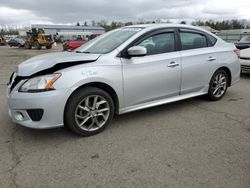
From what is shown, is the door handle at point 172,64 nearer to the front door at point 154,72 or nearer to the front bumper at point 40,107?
the front door at point 154,72

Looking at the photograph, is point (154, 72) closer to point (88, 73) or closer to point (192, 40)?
point (88, 73)

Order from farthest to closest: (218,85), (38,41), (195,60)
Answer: (38,41)
(218,85)
(195,60)

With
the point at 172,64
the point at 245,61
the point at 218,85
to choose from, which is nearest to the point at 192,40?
the point at 172,64

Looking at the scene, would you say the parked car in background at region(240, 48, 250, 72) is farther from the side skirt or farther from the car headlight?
the car headlight

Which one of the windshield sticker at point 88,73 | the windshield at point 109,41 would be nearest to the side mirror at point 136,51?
the windshield at point 109,41

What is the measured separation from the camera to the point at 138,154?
111 inches

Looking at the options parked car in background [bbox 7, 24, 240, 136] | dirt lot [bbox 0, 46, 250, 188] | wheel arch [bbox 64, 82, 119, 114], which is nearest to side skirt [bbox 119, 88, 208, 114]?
parked car in background [bbox 7, 24, 240, 136]

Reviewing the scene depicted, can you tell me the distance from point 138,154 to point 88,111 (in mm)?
960

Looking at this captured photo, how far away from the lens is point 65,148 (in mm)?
3018

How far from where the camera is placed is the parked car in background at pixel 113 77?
9.81 feet

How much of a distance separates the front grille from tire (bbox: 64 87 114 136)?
32 cm

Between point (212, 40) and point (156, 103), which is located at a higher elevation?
point (212, 40)

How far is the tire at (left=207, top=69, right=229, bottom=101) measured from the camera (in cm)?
474

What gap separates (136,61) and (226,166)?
1.90m
